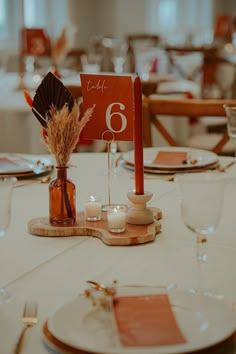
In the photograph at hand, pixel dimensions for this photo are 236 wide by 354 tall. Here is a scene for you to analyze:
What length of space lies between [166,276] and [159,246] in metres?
0.15

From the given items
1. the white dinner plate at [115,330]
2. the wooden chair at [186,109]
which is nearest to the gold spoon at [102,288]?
the white dinner plate at [115,330]

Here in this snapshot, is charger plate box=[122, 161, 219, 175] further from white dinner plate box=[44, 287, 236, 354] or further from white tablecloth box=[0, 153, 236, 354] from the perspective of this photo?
white dinner plate box=[44, 287, 236, 354]

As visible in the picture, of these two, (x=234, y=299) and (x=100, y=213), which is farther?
(x=100, y=213)

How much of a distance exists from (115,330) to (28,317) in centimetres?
14

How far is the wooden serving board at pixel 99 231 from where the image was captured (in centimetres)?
124

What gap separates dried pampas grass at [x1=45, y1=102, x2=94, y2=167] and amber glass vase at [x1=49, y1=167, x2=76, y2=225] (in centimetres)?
6

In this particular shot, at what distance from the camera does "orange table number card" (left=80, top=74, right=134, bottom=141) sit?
4.70 feet

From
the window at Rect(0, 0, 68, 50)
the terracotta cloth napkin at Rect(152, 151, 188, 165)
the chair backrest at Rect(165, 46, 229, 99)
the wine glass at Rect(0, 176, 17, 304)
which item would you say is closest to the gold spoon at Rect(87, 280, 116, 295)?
the wine glass at Rect(0, 176, 17, 304)

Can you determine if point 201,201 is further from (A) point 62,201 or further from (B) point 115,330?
(A) point 62,201

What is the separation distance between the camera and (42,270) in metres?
1.12

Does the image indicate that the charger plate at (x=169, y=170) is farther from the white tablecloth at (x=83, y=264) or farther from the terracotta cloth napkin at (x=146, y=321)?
the terracotta cloth napkin at (x=146, y=321)

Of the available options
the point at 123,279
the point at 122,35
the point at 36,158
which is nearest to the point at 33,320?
the point at 123,279

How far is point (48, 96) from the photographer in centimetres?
136

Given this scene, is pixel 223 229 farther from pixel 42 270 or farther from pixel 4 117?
pixel 4 117
